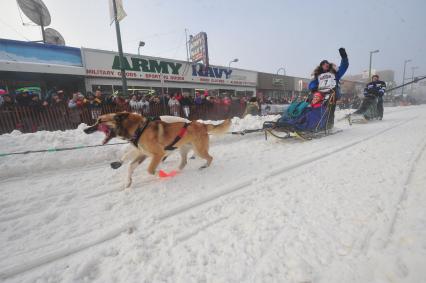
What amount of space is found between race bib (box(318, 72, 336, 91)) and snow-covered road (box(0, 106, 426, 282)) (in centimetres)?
316

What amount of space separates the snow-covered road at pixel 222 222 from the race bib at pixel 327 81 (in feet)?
10.4

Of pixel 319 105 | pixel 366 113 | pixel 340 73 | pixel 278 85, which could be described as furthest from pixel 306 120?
pixel 278 85

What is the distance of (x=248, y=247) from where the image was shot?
1.77m

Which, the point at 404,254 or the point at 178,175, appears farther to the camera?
the point at 178,175

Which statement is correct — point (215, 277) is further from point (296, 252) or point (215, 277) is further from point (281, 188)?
point (281, 188)

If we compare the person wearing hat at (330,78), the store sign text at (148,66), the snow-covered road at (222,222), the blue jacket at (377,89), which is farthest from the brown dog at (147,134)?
the store sign text at (148,66)

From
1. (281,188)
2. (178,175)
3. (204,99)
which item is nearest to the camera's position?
(281,188)

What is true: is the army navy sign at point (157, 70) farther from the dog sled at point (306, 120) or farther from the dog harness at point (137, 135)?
the dog harness at point (137, 135)

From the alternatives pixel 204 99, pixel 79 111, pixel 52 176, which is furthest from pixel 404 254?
pixel 204 99

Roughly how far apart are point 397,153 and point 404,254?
3.25 meters

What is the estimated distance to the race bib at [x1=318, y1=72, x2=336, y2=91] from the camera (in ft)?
21.4

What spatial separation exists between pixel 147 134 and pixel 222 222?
180cm

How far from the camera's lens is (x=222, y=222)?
7.02ft

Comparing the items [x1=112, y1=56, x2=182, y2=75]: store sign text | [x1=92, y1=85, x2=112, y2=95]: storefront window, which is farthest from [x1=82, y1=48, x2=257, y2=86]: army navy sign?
[x1=92, y1=85, x2=112, y2=95]: storefront window
